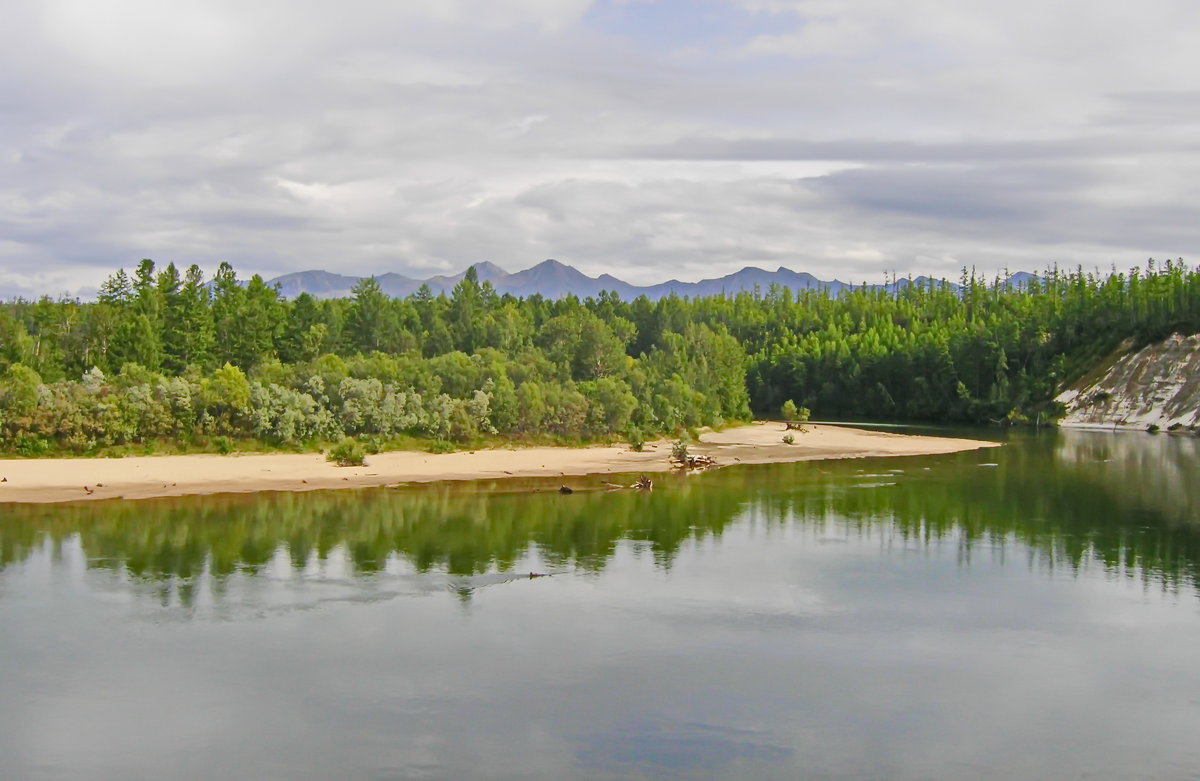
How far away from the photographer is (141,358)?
8344 centimetres

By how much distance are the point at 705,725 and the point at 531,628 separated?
853cm

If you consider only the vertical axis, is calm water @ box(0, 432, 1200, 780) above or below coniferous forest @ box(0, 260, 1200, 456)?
below

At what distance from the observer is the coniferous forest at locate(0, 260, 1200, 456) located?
70.8m

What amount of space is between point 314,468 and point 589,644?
41.0m

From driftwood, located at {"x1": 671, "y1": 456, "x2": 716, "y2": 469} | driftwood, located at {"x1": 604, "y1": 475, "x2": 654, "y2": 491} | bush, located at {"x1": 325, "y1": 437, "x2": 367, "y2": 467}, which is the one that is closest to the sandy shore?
bush, located at {"x1": 325, "y1": 437, "x2": 367, "y2": 467}

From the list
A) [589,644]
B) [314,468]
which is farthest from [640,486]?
[589,644]

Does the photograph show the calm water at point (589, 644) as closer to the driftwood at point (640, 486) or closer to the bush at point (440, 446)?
the driftwood at point (640, 486)

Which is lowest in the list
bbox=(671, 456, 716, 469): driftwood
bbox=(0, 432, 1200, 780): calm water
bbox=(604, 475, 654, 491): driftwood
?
bbox=(0, 432, 1200, 780): calm water

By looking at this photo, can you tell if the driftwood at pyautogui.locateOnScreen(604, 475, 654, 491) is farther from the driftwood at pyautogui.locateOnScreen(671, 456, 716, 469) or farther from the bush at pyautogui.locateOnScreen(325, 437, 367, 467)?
the bush at pyautogui.locateOnScreen(325, 437, 367, 467)

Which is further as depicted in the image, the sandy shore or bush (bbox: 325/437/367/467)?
bush (bbox: 325/437/367/467)

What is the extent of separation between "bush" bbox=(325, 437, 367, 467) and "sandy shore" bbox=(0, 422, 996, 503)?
2.06 ft

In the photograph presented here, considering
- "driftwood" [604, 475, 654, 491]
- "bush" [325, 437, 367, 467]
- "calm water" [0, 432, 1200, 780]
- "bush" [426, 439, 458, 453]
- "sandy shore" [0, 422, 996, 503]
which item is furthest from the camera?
"bush" [426, 439, 458, 453]

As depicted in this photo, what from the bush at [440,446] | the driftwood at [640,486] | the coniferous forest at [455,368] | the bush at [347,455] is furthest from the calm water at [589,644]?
the bush at [440,446]

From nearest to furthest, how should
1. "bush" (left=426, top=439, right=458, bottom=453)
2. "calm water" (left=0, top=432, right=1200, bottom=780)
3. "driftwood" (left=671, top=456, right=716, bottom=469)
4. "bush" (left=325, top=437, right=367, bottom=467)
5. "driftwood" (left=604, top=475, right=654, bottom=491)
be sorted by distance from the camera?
"calm water" (left=0, top=432, right=1200, bottom=780) < "driftwood" (left=604, top=475, right=654, bottom=491) < "bush" (left=325, top=437, right=367, bottom=467) < "driftwood" (left=671, top=456, right=716, bottom=469) < "bush" (left=426, top=439, right=458, bottom=453)
